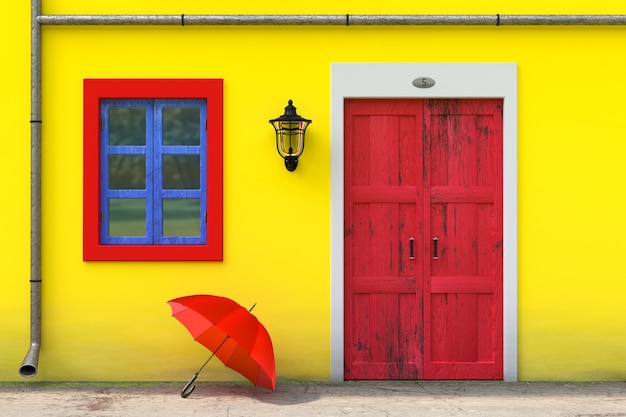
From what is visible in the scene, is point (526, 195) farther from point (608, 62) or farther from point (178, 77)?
point (178, 77)

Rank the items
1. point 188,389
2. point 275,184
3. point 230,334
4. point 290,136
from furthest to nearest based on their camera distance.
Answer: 1. point 275,184
2. point 290,136
3. point 188,389
4. point 230,334

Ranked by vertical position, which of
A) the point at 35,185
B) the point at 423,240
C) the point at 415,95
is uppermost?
the point at 415,95

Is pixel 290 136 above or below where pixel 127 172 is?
above

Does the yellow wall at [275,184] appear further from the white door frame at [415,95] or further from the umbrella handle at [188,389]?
the umbrella handle at [188,389]

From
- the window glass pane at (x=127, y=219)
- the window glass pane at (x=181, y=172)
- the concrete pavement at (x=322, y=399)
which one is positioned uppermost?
the window glass pane at (x=181, y=172)

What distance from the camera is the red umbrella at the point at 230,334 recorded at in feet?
22.3

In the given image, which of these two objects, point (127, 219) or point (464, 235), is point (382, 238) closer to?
point (464, 235)

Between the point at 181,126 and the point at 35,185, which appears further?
the point at 181,126

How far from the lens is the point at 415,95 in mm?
7629

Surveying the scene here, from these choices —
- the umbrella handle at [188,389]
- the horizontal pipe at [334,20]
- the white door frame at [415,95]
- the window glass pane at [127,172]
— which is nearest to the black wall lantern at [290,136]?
the white door frame at [415,95]

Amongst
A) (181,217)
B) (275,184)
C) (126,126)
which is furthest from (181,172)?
(275,184)

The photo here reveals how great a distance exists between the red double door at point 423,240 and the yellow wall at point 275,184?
0.83 ft

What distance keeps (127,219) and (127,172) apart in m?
0.39

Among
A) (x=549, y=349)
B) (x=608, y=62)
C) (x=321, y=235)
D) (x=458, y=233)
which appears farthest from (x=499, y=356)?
(x=608, y=62)
